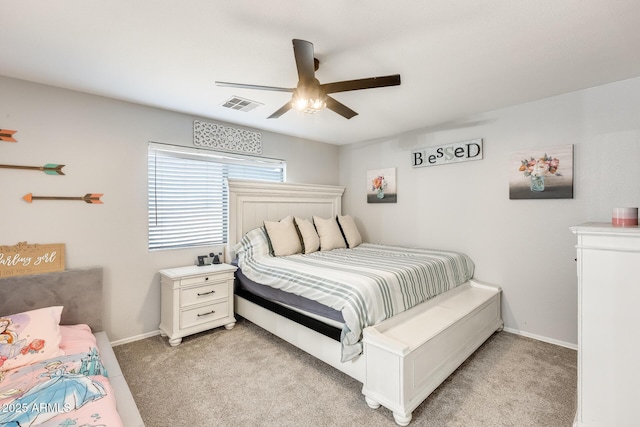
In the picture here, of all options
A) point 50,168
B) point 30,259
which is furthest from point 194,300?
point 50,168

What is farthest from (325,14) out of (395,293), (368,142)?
(368,142)

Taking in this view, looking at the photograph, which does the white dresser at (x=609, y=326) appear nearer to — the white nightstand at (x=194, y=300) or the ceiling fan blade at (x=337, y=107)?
the ceiling fan blade at (x=337, y=107)

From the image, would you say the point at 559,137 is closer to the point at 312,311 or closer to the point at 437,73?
the point at 437,73

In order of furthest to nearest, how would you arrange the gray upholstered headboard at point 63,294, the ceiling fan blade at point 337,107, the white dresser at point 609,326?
the gray upholstered headboard at point 63,294 → the ceiling fan blade at point 337,107 → the white dresser at point 609,326

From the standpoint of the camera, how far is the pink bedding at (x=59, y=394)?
1.19 meters

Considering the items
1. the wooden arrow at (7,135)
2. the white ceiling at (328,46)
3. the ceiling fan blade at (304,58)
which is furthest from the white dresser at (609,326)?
the wooden arrow at (7,135)

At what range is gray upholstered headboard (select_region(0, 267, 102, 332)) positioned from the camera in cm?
219

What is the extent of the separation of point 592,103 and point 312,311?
3.07 m

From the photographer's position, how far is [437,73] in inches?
87.9

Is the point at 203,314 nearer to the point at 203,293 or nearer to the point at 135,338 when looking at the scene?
the point at 203,293

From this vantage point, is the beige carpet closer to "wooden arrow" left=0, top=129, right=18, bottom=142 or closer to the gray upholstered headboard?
the gray upholstered headboard

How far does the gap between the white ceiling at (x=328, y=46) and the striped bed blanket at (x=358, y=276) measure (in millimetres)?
1584

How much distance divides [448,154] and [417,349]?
2.46 m

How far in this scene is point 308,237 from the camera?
140 inches
